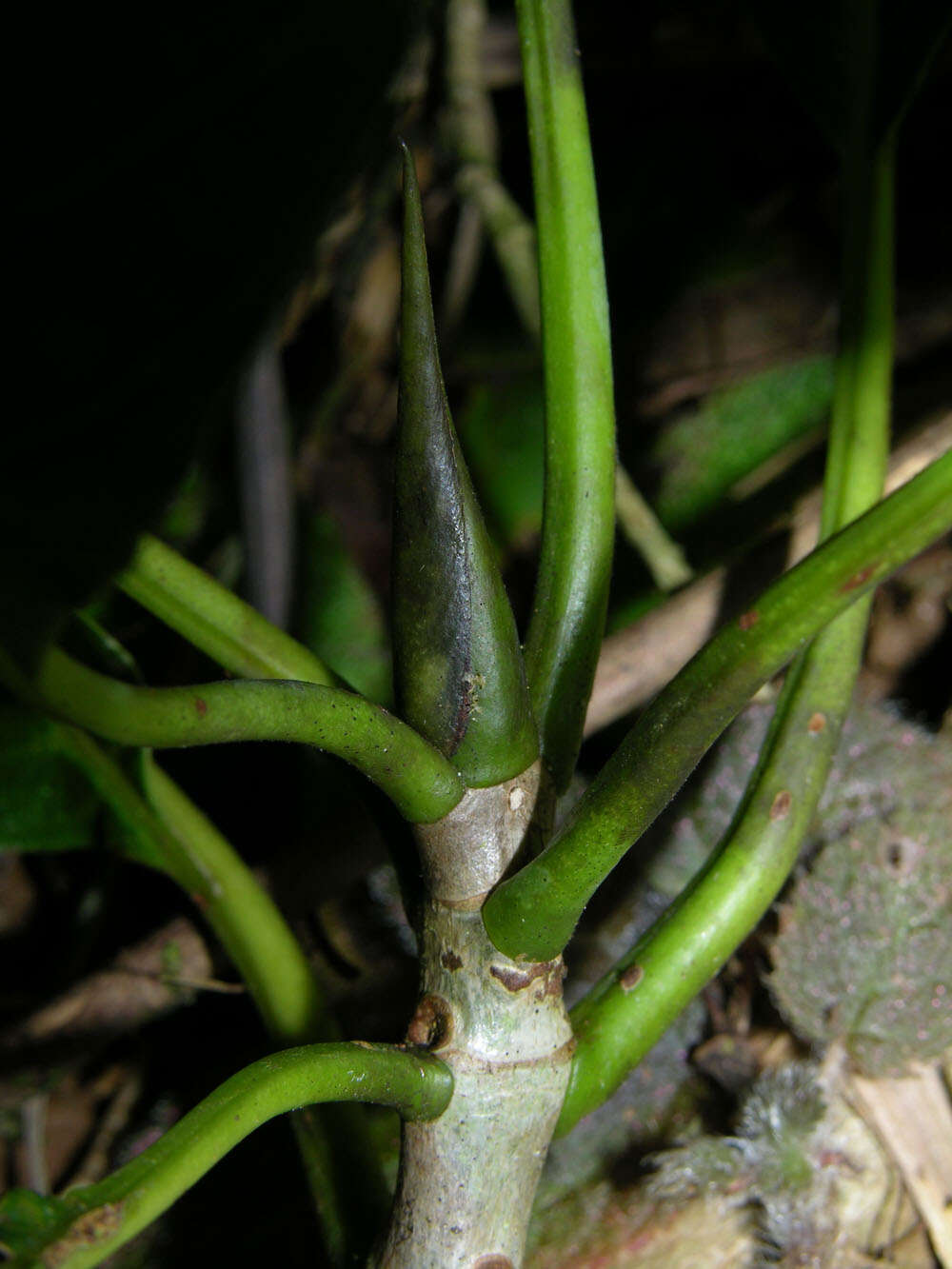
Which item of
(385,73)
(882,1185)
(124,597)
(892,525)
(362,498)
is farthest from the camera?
(362,498)

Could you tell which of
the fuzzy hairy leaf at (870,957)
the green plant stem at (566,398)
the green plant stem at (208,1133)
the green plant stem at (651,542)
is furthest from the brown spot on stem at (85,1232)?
the green plant stem at (651,542)

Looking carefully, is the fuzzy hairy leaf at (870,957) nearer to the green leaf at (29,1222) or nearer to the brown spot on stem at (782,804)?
the brown spot on stem at (782,804)

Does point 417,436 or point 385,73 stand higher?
point 385,73

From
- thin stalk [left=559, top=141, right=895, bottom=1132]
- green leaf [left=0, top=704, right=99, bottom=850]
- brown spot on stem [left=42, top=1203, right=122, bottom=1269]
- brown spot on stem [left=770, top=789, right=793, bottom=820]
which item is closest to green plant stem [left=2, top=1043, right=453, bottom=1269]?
brown spot on stem [left=42, top=1203, right=122, bottom=1269]

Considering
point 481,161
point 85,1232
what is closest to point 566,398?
point 85,1232

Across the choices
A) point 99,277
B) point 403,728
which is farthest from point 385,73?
point 403,728

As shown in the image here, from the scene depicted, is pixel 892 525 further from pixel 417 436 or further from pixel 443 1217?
pixel 443 1217
